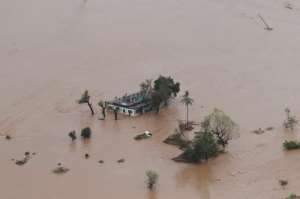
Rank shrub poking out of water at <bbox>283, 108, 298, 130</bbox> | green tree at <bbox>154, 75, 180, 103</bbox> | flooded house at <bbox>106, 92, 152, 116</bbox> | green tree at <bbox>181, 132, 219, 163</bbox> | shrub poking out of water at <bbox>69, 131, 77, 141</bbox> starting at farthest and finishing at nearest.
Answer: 1. flooded house at <bbox>106, 92, 152, 116</bbox>
2. green tree at <bbox>154, 75, 180, 103</bbox>
3. shrub poking out of water at <bbox>283, 108, 298, 130</bbox>
4. shrub poking out of water at <bbox>69, 131, 77, 141</bbox>
5. green tree at <bbox>181, 132, 219, 163</bbox>

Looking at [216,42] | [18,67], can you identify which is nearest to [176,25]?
[216,42]

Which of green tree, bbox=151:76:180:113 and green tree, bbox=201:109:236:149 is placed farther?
green tree, bbox=151:76:180:113

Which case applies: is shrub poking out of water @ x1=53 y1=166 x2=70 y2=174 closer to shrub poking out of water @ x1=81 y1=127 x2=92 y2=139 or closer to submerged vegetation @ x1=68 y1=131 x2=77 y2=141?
submerged vegetation @ x1=68 y1=131 x2=77 y2=141

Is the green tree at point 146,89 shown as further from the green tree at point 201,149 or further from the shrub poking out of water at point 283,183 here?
the shrub poking out of water at point 283,183

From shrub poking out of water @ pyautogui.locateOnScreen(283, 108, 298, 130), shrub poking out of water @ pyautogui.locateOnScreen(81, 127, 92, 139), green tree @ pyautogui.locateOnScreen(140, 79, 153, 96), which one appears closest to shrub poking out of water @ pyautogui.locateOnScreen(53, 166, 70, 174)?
shrub poking out of water @ pyautogui.locateOnScreen(81, 127, 92, 139)

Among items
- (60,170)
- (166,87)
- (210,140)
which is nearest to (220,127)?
(210,140)

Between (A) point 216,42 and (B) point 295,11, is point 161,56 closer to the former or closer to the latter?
(A) point 216,42

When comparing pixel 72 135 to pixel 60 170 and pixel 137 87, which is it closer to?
pixel 60 170
